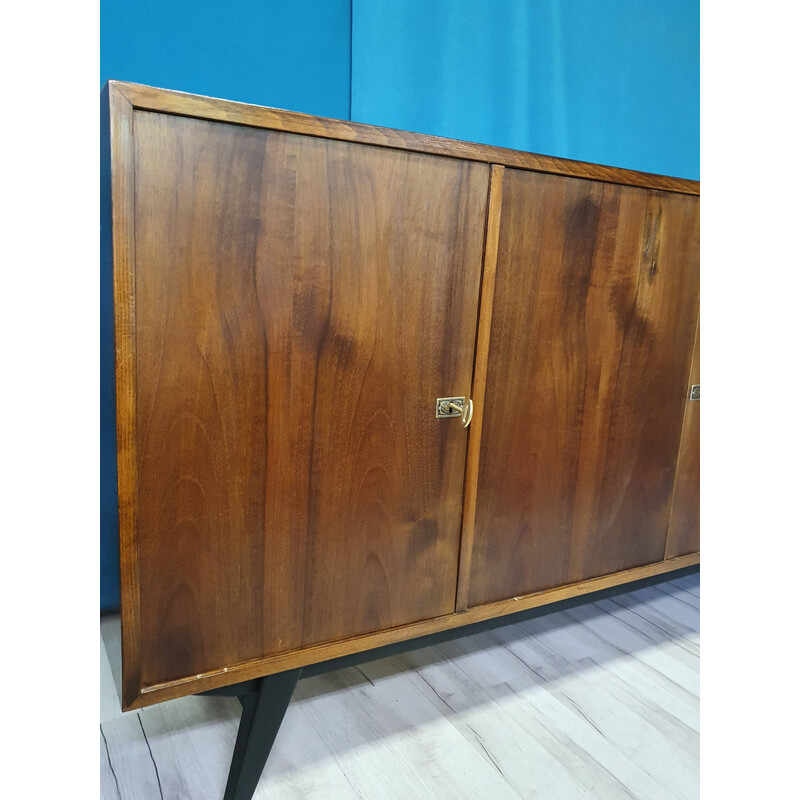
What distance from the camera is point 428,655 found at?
1599 mm

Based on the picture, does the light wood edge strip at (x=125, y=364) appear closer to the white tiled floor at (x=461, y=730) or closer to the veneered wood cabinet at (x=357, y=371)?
the veneered wood cabinet at (x=357, y=371)

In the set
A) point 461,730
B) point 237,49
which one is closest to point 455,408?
point 461,730

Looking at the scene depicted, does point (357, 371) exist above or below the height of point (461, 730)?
above

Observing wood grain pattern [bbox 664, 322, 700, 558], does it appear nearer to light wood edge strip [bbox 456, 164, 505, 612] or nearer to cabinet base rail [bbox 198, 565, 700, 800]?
light wood edge strip [bbox 456, 164, 505, 612]

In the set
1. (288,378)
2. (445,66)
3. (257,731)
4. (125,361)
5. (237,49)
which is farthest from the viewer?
(445,66)

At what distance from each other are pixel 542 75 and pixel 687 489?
1.27 m

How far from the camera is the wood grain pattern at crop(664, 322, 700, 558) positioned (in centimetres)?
152

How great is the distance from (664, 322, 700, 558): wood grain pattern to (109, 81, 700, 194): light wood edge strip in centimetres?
53

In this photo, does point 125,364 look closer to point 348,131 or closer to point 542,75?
point 348,131

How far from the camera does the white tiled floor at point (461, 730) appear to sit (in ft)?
3.88

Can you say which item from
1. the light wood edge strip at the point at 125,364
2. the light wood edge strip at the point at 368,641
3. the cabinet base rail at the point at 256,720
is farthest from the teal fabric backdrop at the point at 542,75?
the cabinet base rail at the point at 256,720

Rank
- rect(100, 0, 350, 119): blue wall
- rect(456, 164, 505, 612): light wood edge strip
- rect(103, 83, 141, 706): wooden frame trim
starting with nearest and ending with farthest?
rect(103, 83, 141, 706): wooden frame trim
rect(456, 164, 505, 612): light wood edge strip
rect(100, 0, 350, 119): blue wall

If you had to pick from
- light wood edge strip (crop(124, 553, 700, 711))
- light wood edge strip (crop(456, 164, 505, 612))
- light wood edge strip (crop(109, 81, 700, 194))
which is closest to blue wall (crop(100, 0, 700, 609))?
light wood edge strip (crop(124, 553, 700, 711))

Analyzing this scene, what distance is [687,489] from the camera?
1.57m
